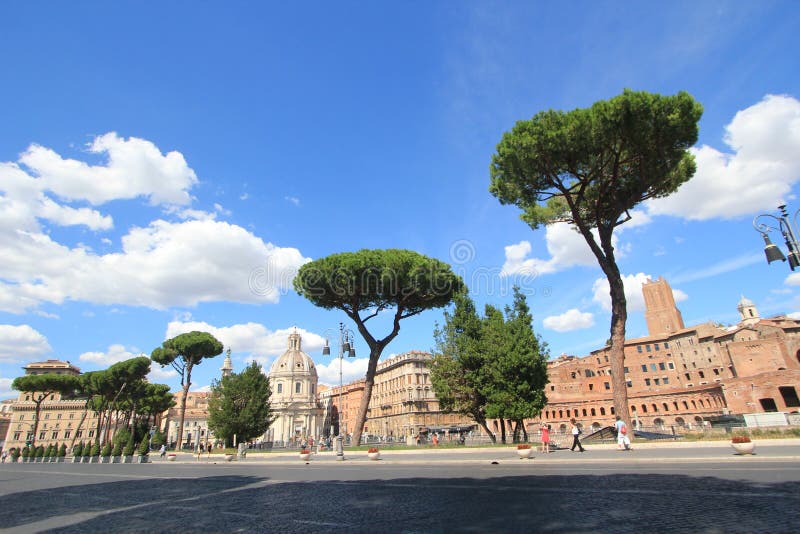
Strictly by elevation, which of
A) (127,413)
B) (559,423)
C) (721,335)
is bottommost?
(559,423)

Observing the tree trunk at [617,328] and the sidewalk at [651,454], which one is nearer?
the sidewalk at [651,454]

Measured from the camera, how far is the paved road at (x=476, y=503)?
17.0ft

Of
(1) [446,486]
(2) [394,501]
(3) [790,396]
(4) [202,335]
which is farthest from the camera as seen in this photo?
(4) [202,335]

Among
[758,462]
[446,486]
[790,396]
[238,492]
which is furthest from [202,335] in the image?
[790,396]

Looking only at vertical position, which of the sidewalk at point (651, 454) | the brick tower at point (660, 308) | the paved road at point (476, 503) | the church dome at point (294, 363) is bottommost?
the sidewalk at point (651, 454)

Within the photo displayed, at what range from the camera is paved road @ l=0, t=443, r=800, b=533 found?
5.20 m

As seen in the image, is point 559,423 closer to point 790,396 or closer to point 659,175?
point 790,396

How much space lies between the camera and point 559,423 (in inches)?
2424

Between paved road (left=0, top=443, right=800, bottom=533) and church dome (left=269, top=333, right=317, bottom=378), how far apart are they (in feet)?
271

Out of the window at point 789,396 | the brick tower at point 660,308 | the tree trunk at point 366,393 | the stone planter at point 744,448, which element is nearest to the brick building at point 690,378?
the window at point 789,396

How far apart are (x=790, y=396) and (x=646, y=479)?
169 ft

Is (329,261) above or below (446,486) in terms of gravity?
above

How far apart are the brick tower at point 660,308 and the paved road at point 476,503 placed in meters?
93.0

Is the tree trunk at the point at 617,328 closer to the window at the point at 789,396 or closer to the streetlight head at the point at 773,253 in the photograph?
the streetlight head at the point at 773,253
